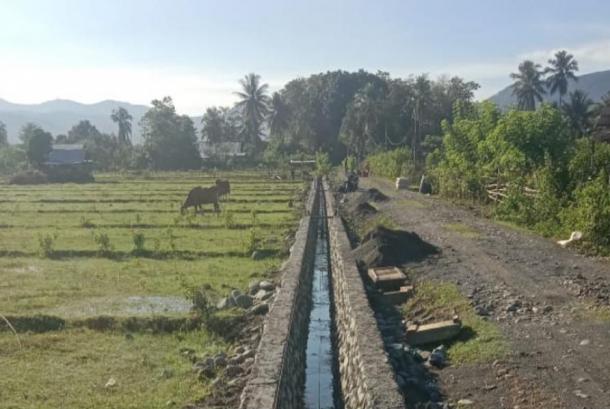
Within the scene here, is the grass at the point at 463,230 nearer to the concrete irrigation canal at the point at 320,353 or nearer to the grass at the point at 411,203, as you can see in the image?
the concrete irrigation canal at the point at 320,353

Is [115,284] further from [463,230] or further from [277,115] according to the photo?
[277,115]

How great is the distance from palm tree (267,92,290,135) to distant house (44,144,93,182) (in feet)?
105

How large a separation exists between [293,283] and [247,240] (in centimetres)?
816

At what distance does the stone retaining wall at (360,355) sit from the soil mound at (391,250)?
1461 mm

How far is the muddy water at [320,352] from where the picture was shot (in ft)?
32.9

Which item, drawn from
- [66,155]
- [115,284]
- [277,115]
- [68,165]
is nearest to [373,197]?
[115,284]

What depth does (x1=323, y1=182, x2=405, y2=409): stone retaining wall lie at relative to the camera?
25.4ft

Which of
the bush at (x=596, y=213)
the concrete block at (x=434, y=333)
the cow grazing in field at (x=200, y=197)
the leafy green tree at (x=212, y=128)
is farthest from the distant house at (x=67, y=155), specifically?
the concrete block at (x=434, y=333)

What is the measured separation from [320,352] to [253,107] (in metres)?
84.6

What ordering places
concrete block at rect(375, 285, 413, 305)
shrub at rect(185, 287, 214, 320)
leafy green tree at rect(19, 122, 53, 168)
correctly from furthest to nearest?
1. leafy green tree at rect(19, 122, 53, 168)
2. concrete block at rect(375, 285, 413, 305)
3. shrub at rect(185, 287, 214, 320)

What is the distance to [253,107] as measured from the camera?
9488 cm

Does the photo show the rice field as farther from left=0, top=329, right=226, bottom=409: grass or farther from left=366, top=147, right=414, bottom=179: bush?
left=366, top=147, right=414, bottom=179: bush

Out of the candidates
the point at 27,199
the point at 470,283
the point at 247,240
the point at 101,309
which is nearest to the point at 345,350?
the point at 470,283

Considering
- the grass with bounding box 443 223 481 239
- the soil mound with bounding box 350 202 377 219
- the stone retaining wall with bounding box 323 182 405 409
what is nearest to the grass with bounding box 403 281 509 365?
the stone retaining wall with bounding box 323 182 405 409
